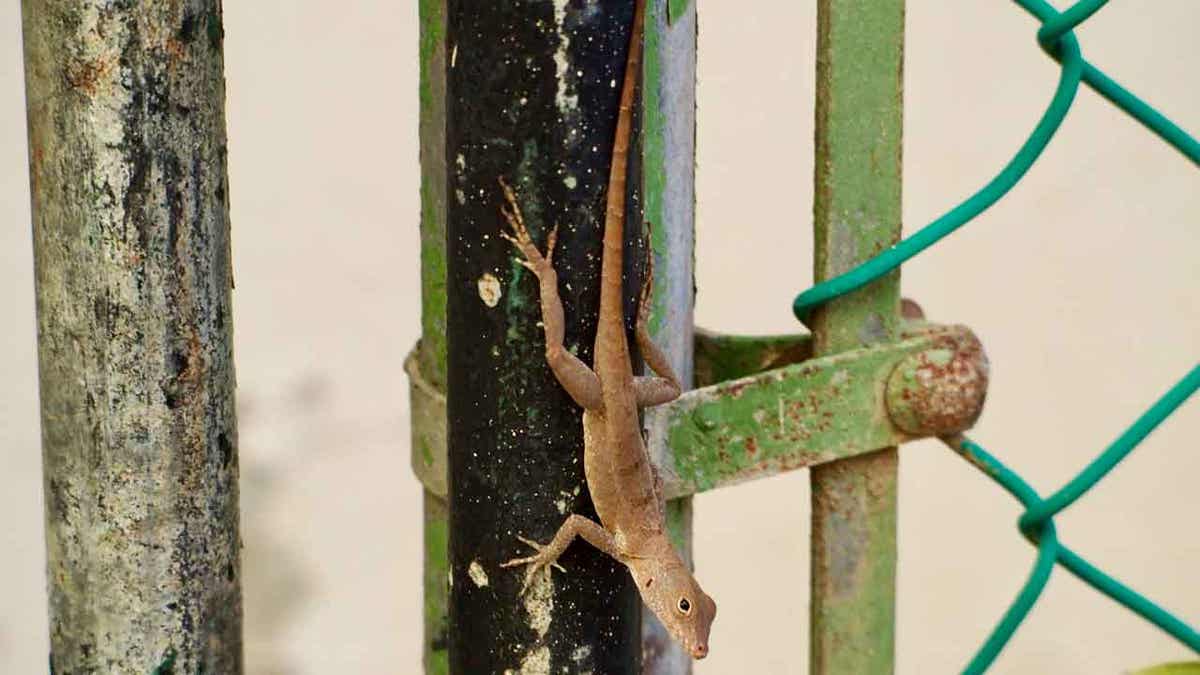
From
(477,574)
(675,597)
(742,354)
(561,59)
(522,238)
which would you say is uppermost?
(561,59)

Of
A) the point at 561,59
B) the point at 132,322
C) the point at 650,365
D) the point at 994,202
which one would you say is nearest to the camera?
the point at 561,59

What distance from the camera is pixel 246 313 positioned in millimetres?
4211

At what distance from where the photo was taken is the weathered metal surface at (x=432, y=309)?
1.39 meters

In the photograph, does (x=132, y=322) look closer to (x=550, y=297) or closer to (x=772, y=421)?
(x=550, y=297)

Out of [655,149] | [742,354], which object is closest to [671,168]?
[655,149]

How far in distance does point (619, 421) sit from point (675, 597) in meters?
0.21

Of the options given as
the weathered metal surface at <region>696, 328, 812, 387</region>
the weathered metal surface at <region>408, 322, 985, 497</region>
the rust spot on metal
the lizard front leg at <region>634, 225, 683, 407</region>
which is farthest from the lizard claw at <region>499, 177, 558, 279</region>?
the rust spot on metal

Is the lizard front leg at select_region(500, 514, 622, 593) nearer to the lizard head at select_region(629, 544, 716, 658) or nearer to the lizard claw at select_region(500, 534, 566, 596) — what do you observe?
the lizard claw at select_region(500, 534, 566, 596)

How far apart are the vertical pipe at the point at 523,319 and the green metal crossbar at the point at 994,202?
1.20ft

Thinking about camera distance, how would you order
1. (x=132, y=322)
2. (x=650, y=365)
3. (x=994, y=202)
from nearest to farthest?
(x=132, y=322)
(x=650, y=365)
(x=994, y=202)

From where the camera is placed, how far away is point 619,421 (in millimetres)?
1407

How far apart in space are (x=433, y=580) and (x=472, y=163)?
543 mm

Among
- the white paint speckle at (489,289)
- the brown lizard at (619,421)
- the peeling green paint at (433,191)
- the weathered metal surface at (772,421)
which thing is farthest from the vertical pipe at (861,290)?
the white paint speckle at (489,289)

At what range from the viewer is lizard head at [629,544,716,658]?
1.53m
